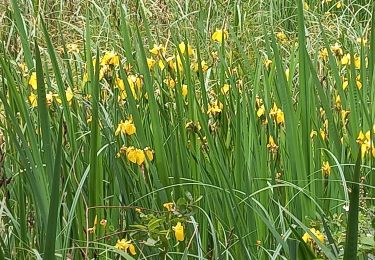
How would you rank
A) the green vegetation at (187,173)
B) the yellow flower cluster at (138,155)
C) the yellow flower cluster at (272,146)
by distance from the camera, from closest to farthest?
the green vegetation at (187,173), the yellow flower cluster at (138,155), the yellow flower cluster at (272,146)

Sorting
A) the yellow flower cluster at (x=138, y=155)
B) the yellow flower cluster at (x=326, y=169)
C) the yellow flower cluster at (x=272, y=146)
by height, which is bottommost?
the yellow flower cluster at (x=326, y=169)

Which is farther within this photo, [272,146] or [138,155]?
[272,146]

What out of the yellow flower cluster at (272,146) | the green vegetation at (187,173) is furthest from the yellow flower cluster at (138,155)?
the yellow flower cluster at (272,146)

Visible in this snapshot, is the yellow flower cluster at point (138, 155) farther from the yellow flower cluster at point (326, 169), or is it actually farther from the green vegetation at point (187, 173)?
the yellow flower cluster at point (326, 169)

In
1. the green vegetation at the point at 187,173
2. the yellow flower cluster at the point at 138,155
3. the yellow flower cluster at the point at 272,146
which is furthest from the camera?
the yellow flower cluster at the point at 272,146

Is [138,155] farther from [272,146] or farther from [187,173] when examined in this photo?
[272,146]

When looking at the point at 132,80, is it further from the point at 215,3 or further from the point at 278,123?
the point at 215,3

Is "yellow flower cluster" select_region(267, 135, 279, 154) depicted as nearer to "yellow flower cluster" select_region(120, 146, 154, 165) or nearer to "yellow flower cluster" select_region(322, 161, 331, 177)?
"yellow flower cluster" select_region(322, 161, 331, 177)

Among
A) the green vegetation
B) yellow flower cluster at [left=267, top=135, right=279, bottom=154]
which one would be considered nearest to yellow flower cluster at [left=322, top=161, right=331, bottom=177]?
the green vegetation

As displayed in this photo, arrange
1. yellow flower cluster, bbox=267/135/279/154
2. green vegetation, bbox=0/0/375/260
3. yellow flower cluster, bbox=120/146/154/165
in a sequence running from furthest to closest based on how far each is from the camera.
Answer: yellow flower cluster, bbox=267/135/279/154 < yellow flower cluster, bbox=120/146/154/165 < green vegetation, bbox=0/0/375/260

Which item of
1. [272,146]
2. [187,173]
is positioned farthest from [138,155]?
[272,146]

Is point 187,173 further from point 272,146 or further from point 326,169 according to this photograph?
point 326,169

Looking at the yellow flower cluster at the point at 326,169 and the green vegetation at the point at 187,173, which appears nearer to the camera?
the green vegetation at the point at 187,173

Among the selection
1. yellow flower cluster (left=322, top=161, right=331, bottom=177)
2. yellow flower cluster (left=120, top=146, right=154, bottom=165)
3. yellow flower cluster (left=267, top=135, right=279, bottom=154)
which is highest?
yellow flower cluster (left=120, top=146, right=154, bottom=165)
